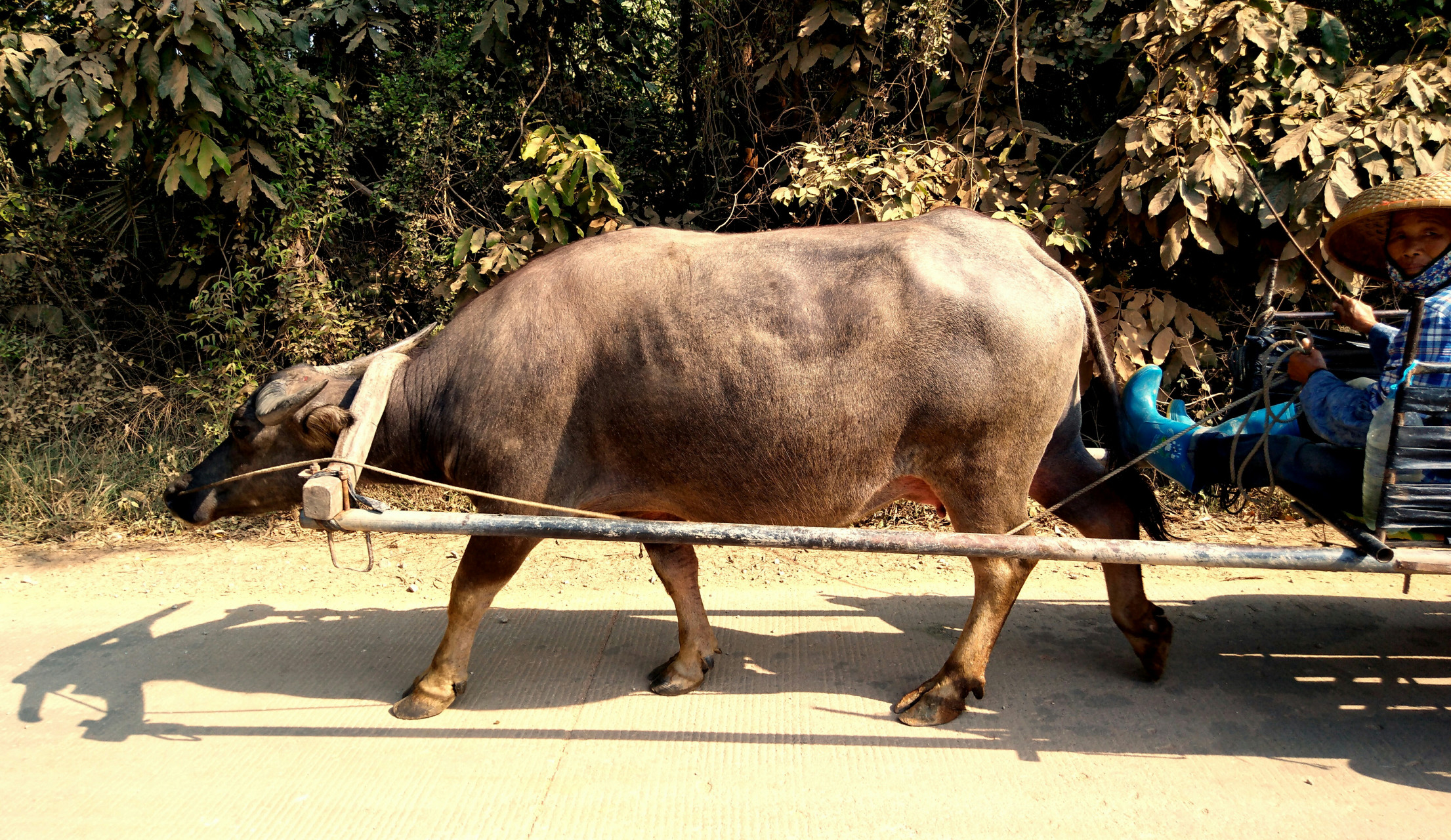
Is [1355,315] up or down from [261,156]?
down

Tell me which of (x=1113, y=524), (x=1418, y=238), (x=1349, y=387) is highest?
(x=1418, y=238)

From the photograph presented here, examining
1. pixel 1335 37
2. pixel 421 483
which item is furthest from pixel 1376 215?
pixel 421 483

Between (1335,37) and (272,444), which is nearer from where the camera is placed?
(272,444)

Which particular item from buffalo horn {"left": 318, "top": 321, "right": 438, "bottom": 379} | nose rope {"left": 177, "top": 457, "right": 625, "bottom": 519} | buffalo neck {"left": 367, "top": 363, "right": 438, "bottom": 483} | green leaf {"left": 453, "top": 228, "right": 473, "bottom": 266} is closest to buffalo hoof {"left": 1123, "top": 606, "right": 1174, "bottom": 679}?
nose rope {"left": 177, "top": 457, "right": 625, "bottom": 519}

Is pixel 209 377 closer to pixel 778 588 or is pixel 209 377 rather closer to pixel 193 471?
pixel 193 471

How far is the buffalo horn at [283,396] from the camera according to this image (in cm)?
340

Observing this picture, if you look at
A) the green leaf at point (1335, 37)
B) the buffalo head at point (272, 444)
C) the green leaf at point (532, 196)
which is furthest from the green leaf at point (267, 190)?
the green leaf at point (1335, 37)

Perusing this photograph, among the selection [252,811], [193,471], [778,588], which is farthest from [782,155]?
[252,811]

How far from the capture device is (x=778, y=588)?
4.61 m

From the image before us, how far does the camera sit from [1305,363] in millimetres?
2889

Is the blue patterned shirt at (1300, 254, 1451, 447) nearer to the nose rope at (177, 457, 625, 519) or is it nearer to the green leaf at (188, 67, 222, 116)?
the nose rope at (177, 457, 625, 519)

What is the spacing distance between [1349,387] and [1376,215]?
522mm

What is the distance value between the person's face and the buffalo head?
11.1 ft

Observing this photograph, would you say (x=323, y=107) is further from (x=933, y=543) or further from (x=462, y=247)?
(x=933, y=543)
